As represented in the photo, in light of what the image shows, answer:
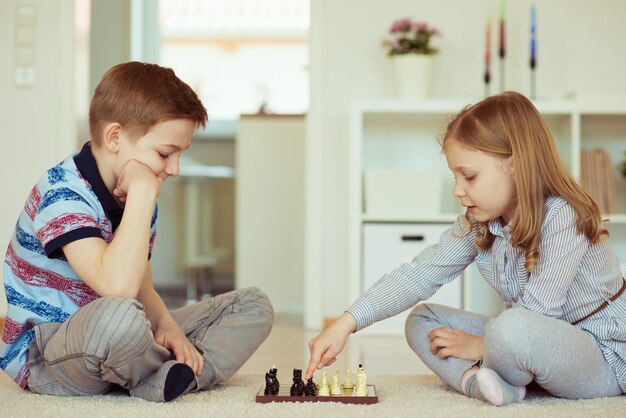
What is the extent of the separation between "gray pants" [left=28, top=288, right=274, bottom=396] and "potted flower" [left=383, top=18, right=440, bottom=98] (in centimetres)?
160

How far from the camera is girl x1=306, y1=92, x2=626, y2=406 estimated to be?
54.9 inches

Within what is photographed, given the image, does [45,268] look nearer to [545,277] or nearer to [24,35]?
[545,277]

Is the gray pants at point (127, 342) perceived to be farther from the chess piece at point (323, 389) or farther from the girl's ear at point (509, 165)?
the girl's ear at point (509, 165)

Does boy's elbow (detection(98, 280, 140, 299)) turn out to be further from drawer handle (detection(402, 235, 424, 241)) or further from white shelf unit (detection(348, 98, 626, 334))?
drawer handle (detection(402, 235, 424, 241))

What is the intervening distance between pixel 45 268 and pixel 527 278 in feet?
2.74

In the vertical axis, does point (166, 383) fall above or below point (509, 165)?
below

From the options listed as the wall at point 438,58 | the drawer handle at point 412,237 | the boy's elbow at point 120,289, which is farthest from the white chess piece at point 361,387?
the wall at point 438,58

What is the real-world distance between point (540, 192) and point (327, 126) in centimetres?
192

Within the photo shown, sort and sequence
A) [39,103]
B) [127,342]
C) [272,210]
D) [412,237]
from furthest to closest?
[272,210]
[39,103]
[412,237]
[127,342]

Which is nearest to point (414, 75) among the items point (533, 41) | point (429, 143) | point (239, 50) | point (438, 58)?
point (438, 58)

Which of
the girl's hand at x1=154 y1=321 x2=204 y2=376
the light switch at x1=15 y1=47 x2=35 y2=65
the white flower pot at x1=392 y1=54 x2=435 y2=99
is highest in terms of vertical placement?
the light switch at x1=15 y1=47 x2=35 y2=65

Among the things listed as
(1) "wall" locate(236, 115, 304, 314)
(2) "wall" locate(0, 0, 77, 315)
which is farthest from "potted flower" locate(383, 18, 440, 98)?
(2) "wall" locate(0, 0, 77, 315)

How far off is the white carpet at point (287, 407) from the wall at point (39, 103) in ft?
6.07

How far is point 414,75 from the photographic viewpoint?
315 centimetres
